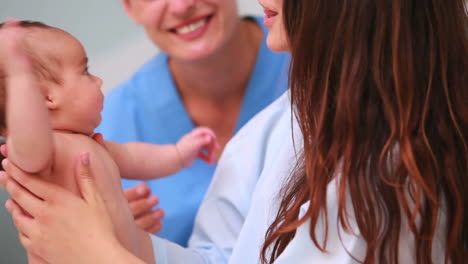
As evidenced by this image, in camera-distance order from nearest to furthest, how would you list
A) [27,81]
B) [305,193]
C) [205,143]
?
[27,81] < [305,193] < [205,143]

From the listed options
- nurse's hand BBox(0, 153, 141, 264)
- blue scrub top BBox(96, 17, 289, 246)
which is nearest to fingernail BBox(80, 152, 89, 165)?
nurse's hand BBox(0, 153, 141, 264)

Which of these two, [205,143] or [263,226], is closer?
[263,226]

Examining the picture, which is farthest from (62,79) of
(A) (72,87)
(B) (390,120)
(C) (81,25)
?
(B) (390,120)

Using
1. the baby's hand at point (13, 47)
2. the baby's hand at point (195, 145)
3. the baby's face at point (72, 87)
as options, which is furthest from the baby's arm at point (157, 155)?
the baby's hand at point (13, 47)

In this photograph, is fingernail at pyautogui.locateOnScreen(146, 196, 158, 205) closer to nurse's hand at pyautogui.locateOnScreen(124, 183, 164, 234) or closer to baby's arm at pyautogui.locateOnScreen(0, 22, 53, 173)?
nurse's hand at pyautogui.locateOnScreen(124, 183, 164, 234)

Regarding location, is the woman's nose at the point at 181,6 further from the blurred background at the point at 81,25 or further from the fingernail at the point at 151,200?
the fingernail at the point at 151,200

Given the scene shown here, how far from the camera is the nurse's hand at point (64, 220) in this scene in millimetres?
727

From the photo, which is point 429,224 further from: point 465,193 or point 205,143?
point 205,143

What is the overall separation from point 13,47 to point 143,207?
0.49 meters

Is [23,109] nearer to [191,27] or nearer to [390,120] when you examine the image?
[390,120]

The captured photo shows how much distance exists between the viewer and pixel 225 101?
141cm

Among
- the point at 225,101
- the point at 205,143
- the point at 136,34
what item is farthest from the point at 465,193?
the point at 136,34

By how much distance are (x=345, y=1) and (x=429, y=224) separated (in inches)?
10.7

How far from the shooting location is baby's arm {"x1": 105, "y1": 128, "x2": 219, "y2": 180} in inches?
34.8
